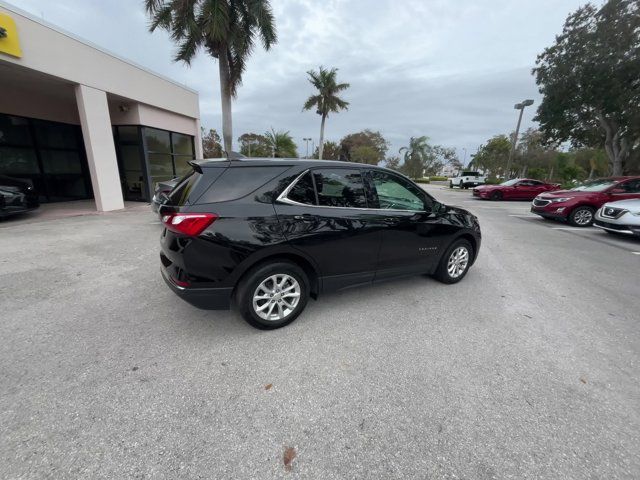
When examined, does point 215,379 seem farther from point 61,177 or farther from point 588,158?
point 588,158

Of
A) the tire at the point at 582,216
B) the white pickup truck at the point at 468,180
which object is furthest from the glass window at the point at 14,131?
the white pickup truck at the point at 468,180

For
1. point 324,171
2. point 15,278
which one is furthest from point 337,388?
point 15,278

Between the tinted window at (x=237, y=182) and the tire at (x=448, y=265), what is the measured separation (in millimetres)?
2591

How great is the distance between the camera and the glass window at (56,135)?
10680 millimetres

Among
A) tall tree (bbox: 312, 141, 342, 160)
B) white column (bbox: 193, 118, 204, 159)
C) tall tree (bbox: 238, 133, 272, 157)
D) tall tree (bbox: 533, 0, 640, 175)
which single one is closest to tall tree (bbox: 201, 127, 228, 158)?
tall tree (bbox: 238, 133, 272, 157)

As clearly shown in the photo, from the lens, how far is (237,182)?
261 cm

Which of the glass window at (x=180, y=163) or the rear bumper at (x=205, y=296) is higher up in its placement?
the glass window at (x=180, y=163)

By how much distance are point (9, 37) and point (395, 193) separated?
10.0 meters

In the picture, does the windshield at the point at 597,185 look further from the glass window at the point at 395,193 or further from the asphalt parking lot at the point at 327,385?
the glass window at the point at 395,193

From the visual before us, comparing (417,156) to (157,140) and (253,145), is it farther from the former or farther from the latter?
(157,140)

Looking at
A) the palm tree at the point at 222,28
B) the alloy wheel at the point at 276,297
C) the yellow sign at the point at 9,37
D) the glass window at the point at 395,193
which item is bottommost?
the alloy wheel at the point at 276,297

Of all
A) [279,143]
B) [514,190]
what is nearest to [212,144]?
[279,143]

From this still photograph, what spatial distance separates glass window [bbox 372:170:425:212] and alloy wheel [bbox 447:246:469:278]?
966mm

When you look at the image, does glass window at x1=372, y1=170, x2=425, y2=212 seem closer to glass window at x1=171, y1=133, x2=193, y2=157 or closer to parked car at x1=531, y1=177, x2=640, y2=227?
parked car at x1=531, y1=177, x2=640, y2=227
